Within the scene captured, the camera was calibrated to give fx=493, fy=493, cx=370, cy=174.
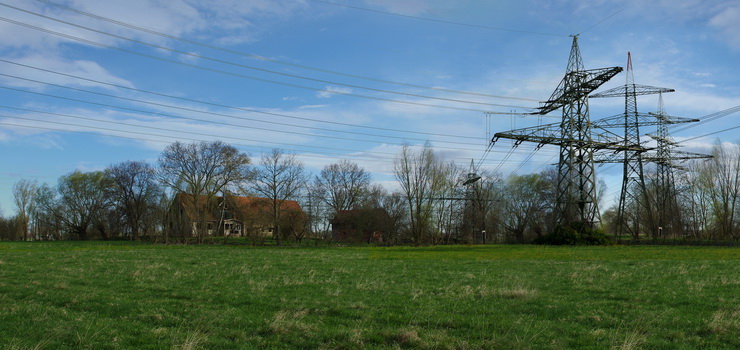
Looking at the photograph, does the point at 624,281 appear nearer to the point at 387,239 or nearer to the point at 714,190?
the point at 387,239

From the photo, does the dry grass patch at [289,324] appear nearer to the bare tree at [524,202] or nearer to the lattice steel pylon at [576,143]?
the lattice steel pylon at [576,143]

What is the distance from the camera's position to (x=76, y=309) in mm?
10359

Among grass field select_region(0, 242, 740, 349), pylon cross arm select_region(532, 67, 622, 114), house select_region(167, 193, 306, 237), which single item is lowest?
grass field select_region(0, 242, 740, 349)

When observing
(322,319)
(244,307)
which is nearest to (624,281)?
(322,319)

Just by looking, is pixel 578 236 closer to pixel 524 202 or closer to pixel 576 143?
pixel 576 143

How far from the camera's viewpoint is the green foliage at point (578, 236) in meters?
46.4

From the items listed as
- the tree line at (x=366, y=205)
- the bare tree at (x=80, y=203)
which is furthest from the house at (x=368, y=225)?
the bare tree at (x=80, y=203)

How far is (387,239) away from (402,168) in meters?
15.0

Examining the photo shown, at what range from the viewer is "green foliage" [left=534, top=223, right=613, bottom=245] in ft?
152

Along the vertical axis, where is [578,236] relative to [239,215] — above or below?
below

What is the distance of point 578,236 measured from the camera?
4650cm

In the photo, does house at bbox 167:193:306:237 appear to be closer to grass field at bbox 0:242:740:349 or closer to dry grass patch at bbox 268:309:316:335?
grass field at bbox 0:242:740:349

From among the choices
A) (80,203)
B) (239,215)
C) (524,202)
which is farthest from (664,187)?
(80,203)

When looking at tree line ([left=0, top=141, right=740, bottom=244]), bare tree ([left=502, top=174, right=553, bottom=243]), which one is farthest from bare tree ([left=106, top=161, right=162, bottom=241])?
bare tree ([left=502, top=174, right=553, bottom=243])
